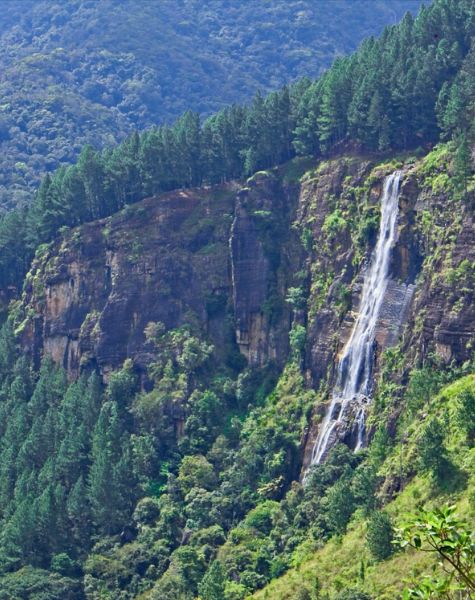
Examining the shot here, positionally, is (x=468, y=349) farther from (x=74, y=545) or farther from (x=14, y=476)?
(x=14, y=476)

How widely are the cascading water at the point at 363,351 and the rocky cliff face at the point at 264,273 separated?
851mm

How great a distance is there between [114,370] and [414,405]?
33.8 metres

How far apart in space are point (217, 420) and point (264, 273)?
45.8 feet

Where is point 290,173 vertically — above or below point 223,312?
above

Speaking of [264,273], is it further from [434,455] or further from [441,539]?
[441,539]

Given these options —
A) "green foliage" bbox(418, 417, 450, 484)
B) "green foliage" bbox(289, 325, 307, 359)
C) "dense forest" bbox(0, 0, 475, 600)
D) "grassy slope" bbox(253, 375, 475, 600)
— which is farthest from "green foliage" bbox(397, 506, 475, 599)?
"green foliage" bbox(289, 325, 307, 359)

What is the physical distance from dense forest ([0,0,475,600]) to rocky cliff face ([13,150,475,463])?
1259 millimetres

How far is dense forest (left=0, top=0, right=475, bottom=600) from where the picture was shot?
75750 millimetres

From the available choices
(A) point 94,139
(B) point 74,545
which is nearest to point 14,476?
(B) point 74,545

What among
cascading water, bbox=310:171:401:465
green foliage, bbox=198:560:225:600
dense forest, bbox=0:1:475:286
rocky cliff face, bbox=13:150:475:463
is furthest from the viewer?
dense forest, bbox=0:1:475:286

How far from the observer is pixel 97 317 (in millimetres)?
102812

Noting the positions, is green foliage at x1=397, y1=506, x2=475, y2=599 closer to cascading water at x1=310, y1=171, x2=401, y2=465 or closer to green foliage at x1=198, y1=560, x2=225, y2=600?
green foliage at x1=198, y1=560, x2=225, y2=600

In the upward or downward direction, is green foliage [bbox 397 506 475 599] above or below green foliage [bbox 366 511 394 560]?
above

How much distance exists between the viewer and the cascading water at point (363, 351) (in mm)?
83000
